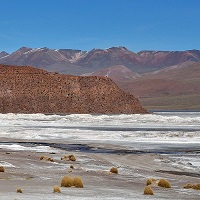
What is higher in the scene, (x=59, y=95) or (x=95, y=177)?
(x=59, y=95)

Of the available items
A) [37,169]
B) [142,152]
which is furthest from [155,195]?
[142,152]

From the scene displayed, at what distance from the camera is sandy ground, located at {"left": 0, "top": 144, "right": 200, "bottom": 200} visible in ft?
59.3

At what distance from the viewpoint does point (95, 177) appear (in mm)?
25109

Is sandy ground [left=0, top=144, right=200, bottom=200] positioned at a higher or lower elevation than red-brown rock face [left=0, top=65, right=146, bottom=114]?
lower

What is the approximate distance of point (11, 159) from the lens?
3241 centimetres

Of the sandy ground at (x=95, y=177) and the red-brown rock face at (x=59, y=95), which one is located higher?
the red-brown rock face at (x=59, y=95)

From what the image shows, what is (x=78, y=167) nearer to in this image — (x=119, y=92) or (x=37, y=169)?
(x=37, y=169)

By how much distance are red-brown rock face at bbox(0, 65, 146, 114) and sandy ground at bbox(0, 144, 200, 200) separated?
4140 inches

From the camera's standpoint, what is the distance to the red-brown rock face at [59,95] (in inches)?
5650

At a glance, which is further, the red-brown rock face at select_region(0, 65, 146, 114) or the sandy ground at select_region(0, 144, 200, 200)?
the red-brown rock face at select_region(0, 65, 146, 114)

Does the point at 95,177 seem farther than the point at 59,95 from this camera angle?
No

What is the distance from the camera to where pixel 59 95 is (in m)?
148

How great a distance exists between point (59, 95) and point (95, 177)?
123 meters

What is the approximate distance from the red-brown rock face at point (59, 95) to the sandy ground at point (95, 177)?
105 meters
